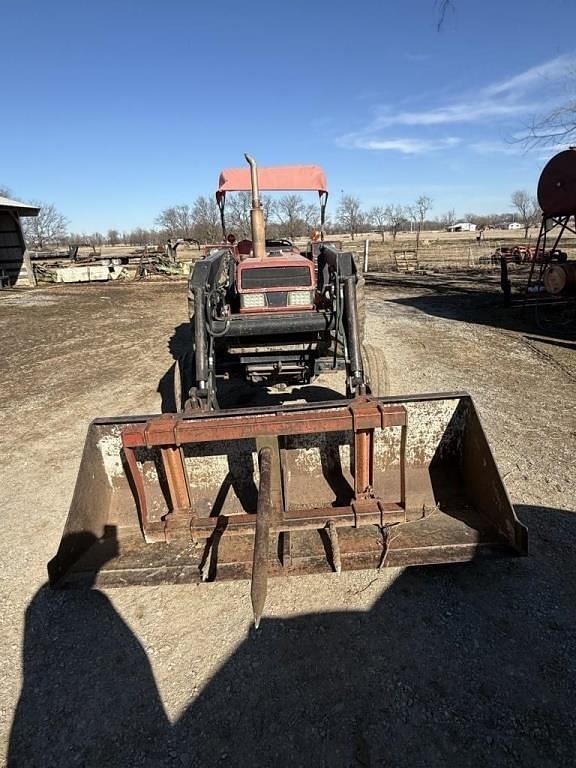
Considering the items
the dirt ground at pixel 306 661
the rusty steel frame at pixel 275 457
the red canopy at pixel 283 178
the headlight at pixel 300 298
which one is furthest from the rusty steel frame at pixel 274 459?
the red canopy at pixel 283 178

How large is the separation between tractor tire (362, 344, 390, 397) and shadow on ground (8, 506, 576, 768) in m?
2.11

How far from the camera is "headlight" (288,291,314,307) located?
4484mm

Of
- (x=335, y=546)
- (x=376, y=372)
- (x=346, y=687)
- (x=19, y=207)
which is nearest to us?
(x=346, y=687)

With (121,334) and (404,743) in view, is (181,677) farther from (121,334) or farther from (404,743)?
(121,334)

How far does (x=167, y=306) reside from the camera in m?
14.5

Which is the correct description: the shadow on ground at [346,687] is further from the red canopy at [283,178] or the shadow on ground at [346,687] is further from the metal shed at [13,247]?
the metal shed at [13,247]

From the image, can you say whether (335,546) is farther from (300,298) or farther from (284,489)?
(300,298)

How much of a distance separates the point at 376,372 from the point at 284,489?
2.07 metres

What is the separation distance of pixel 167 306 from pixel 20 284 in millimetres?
9685

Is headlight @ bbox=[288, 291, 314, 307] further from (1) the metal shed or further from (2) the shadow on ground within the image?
(1) the metal shed

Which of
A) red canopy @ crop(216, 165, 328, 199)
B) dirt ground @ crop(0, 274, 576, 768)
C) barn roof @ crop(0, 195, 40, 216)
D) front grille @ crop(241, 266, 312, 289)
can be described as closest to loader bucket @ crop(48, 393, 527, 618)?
dirt ground @ crop(0, 274, 576, 768)

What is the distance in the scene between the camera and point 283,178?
6.30m

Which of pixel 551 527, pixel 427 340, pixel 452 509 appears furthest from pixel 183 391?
pixel 427 340

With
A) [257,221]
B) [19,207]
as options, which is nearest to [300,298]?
[257,221]
